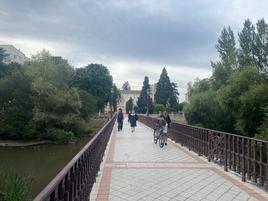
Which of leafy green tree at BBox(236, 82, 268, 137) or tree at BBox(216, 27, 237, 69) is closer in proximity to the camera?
leafy green tree at BBox(236, 82, 268, 137)

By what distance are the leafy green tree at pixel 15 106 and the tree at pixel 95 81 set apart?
2211cm

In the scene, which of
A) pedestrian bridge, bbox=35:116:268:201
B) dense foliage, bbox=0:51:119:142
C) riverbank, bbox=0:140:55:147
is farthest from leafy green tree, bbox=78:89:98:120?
pedestrian bridge, bbox=35:116:268:201

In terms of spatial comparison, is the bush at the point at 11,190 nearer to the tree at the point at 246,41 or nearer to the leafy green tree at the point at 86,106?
the leafy green tree at the point at 86,106

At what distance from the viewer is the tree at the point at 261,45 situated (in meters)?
50.8

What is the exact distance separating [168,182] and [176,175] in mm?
947

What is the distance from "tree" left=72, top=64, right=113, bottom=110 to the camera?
7050cm

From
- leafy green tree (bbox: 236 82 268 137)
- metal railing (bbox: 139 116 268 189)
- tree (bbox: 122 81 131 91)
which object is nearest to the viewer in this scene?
metal railing (bbox: 139 116 268 189)

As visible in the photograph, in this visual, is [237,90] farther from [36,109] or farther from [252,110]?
[36,109]

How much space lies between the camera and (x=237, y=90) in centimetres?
3166

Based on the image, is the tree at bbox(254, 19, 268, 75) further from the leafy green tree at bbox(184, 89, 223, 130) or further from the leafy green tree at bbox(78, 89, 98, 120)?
the leafy green tree at bbox(78, 89, 98, 120)

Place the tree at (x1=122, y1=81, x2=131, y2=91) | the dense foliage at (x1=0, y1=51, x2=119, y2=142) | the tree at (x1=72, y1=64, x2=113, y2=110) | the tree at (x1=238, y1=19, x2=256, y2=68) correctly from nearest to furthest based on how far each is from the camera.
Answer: the dense foliage at (x1=0, y1=51, x2=119, y2=142)
the tree at (x1=238, y1=19, x2=256, y2=68)
the tree at (x1=72, y1=64, x2=113, y2=110)
the tree at (x1=122, y1=81, x2=131, y2=91)

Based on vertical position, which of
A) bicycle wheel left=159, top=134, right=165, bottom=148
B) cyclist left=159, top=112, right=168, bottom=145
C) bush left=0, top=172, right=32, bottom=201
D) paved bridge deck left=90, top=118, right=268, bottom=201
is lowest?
bush left=0, top=172, right=32, bottom=201

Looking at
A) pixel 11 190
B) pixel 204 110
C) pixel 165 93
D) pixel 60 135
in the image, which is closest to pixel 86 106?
pixel 60 135

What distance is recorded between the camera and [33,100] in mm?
47438
